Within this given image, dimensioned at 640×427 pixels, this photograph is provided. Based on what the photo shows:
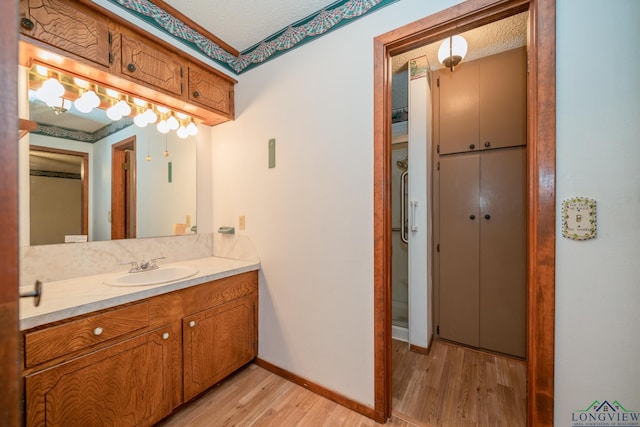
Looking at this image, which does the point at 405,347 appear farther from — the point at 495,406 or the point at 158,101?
the point at 158,101

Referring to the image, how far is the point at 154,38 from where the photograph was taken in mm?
1598

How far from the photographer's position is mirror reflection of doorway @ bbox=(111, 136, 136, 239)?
68.3 inches

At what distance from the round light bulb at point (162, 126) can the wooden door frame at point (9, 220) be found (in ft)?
5.72

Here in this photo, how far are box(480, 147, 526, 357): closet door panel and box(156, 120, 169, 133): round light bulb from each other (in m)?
2.60

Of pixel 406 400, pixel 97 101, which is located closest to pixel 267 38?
pixel 97 101

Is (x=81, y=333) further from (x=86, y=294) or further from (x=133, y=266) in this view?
(x=133, y=266)

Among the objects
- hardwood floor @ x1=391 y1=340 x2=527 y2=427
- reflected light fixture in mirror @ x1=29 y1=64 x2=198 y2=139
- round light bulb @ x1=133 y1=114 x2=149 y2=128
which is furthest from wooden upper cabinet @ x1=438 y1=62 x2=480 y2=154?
round light bulb @ x1=133 y1=114 x2=149 y2=128

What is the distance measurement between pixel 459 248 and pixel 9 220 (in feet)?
8.43

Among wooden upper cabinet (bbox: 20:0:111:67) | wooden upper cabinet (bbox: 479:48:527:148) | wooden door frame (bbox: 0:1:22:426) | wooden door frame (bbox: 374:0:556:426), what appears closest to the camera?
wooden door frame (bbox: 0:1:22:426)

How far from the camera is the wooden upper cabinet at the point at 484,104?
2045 millimetres

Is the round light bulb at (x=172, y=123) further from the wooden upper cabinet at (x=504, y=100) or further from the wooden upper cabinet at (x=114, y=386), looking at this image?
the wooden upper cabinet at (x=504, y=100)

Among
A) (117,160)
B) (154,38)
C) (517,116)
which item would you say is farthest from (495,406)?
(154,38)

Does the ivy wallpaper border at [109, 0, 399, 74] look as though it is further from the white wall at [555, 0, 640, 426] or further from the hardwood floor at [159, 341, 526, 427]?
the hardwood floor at [159, 341, 526, 427]

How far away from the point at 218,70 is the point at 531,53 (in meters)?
1.99
